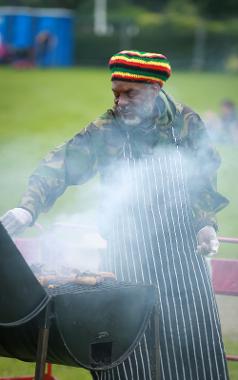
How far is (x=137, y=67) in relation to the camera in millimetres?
3814

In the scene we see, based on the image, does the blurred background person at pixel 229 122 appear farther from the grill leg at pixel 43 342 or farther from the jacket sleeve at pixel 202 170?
the grill leg at pixel 43 342

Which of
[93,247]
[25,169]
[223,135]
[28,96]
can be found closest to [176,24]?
[28,96]

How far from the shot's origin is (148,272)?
3.85 metres

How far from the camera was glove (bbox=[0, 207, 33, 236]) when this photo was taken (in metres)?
3.56

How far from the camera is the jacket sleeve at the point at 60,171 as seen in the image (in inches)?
148

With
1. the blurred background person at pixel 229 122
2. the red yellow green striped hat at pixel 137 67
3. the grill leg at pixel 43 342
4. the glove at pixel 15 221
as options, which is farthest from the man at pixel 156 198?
the blurred background person at pixel 229 122

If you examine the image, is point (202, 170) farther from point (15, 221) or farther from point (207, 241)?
point (15, 221)

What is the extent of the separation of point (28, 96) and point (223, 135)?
8.82m

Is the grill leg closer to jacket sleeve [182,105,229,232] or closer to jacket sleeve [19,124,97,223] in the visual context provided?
jacket sleeve [19,124,97,223]

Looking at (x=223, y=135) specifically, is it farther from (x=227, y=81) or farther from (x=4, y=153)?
(x=227, y=81)

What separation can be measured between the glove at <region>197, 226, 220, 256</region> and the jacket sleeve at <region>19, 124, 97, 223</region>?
0.57 meters

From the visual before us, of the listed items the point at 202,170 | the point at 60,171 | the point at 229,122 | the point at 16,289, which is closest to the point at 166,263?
the point at 202,170

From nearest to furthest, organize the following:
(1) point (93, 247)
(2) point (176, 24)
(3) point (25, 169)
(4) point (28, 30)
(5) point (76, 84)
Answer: (1) point (93, 247) < (3) point (25, 169) < (5) point (76, 84) < (4) point (28, 30) < (2) point (176, 24)

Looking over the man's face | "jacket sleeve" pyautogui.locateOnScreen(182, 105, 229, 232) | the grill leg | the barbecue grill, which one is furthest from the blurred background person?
the grill leg
